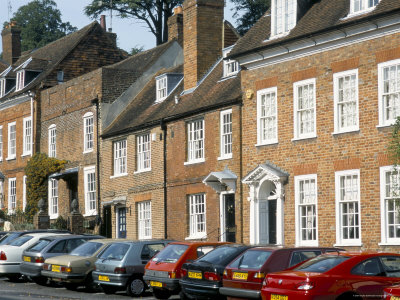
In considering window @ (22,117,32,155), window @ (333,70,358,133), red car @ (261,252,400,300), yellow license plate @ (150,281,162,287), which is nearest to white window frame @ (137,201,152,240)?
window @ (22,117,32,155)

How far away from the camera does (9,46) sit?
194ft

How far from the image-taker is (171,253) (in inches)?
818

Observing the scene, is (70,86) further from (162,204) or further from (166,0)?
(166,0)

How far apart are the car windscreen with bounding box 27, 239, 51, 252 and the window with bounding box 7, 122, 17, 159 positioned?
2195 centimetres

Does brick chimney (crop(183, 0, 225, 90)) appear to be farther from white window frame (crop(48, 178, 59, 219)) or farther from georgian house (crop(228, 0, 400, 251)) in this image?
white window frame (crop(48, 178, 59, 219))

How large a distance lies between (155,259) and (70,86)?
22.3 m

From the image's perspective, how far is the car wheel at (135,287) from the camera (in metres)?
21.7

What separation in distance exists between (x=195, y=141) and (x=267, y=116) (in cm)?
488

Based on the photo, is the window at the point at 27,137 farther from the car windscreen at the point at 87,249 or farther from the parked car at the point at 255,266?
the parked car at the point at 255,266

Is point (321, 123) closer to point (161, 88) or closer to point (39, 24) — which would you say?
point (161, 88)

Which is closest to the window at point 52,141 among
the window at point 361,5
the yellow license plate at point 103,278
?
the window at point 361,5

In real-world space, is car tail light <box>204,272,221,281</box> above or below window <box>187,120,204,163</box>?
below

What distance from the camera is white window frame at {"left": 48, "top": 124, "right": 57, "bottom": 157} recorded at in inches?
1706

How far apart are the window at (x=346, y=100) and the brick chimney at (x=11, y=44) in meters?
37.2
